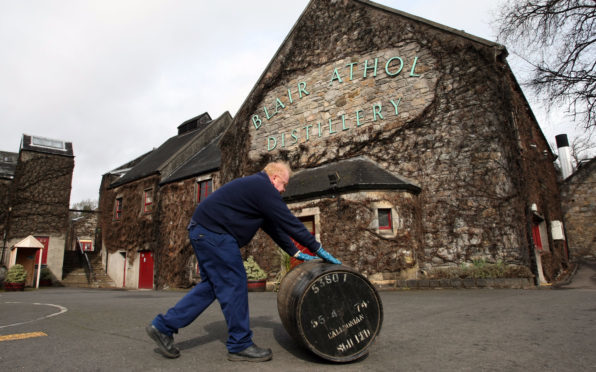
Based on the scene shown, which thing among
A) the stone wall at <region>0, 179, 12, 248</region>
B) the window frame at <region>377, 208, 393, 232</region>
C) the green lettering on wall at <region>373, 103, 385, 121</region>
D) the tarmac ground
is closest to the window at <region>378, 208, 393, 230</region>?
the window frame at <region>377, 208, 393, 232</region>

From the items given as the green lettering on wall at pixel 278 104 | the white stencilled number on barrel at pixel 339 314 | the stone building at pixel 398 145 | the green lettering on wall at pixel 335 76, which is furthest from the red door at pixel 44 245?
the white stencilled number on barrel at pixel 339 314

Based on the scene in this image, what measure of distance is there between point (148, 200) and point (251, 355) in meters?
18.4

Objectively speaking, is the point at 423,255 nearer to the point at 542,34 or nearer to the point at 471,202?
the point at 471,202

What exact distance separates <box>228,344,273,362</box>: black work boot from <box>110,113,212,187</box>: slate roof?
17853 millimetres

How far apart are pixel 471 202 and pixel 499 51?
419 centimetres

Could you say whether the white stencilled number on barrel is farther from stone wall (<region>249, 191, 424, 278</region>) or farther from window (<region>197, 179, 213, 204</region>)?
window (<region>197, 179, 213, 204</region>)

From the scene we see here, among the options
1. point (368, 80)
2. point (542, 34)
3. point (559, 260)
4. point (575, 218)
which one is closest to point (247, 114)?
point (368, 80)

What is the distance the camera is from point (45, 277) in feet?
60.6

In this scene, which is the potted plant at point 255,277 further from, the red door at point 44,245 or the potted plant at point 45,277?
the red door at point 44,245

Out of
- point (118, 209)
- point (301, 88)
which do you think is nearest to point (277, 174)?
point (301, 88)

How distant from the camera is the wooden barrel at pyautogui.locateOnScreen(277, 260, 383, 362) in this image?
2.68 meters

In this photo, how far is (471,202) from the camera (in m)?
10.0

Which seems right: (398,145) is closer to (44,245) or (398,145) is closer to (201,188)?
(201,188)

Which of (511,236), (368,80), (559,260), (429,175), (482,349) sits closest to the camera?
(482,349)
